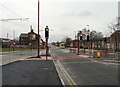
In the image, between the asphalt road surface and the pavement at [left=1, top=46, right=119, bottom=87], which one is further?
the pavement at [left=1, top=46, right=119, bottom=87]

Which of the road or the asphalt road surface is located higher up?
the asphalt road surface

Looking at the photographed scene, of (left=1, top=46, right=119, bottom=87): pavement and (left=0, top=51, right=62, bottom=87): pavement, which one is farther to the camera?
(left=1, top=46, right=119, bottom=87): pavement

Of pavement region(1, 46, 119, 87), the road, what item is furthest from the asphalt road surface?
the road

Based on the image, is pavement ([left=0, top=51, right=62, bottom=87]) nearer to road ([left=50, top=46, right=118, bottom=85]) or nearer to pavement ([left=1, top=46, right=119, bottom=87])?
pavement ([left=1, top=46, right=119, bottom=87])

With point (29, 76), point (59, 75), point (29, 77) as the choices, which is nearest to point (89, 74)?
point (59, 75)

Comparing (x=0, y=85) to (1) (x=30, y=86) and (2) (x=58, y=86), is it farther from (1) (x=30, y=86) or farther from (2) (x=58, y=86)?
(2) (x=58, y=86)

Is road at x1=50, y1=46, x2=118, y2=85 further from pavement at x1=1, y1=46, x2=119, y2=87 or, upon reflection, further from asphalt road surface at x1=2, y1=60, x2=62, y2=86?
asphalt road surface at x1=2, y1=60, x2=62, y2=86

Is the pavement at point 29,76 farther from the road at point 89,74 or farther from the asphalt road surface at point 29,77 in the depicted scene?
the road at point 89,74

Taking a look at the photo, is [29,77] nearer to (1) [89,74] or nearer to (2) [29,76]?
(2) [29,76]

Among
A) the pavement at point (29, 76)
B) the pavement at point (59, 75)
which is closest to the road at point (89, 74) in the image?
the pavement at point (59, 75)

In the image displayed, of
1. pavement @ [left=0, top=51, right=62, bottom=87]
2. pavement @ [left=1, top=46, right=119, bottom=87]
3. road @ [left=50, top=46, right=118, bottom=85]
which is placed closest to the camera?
pavement @ [left=0, top=51, right=62, bottom=87]

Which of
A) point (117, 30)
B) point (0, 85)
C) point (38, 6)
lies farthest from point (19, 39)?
point (0, 85)

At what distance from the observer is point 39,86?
9.57 meters

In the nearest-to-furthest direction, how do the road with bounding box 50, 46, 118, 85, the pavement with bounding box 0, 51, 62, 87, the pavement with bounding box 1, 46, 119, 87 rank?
the pavement with bounding box 0, 51, 62, 87, the pavement with bounding box 1, 46, 119, 87, the road with bounding box 50, 46, 118, 85
